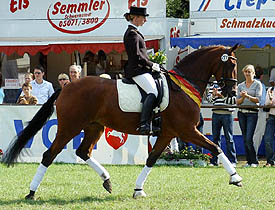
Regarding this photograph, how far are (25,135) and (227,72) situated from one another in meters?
3.20

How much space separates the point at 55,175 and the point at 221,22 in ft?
24.6

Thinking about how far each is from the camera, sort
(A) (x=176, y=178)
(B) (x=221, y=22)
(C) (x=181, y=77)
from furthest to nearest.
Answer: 1. (B) (x=221, y=22)
2. (A) (x=176, y=178)
3. (C) (x=181, y=77)

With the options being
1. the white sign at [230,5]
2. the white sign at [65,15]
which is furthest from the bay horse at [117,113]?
the white sign at [65,15]

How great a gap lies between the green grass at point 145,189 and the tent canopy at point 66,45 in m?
5.37

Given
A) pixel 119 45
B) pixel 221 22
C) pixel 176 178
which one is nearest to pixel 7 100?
pixel 119 45

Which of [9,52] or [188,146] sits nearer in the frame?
[188,146]

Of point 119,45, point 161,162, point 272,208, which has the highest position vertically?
point 119,45

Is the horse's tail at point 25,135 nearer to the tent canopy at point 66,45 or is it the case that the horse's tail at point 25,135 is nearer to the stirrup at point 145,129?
the stirrup at point 145,129

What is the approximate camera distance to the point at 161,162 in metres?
13.3

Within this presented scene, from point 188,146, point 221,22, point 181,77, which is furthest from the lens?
point 221,22

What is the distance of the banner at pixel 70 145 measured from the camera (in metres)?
13.2

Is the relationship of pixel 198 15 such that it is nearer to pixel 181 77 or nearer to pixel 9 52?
pixel 9 52

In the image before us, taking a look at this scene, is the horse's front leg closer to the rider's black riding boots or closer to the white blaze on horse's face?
the rider's black riding boots

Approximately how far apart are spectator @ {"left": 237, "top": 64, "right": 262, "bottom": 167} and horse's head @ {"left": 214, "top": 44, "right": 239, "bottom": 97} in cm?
425
